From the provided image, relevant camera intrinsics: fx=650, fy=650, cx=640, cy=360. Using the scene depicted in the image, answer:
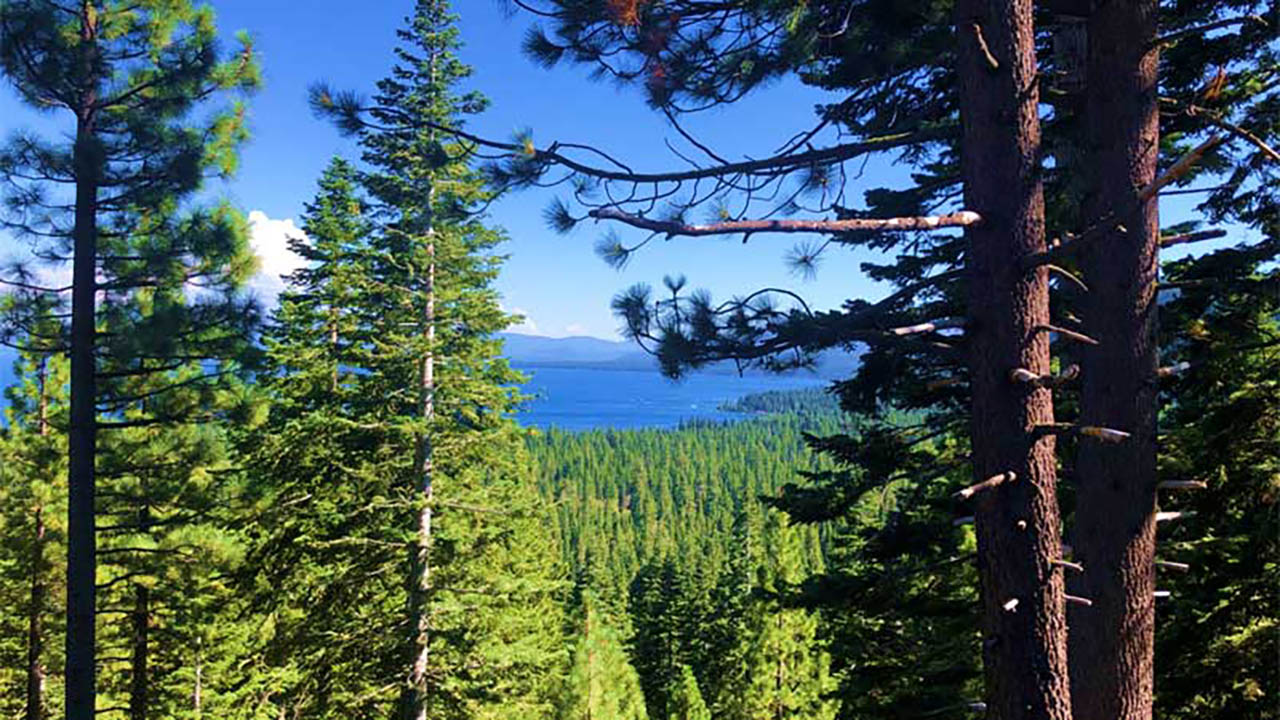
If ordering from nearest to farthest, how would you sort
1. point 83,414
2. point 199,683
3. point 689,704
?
point 83,414 < point 199,683 < point 689,704

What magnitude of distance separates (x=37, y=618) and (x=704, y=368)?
13.1 meters

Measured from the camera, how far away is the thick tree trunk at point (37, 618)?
1020 centimetres

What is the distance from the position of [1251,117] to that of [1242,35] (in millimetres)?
560

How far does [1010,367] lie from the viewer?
2.44 m

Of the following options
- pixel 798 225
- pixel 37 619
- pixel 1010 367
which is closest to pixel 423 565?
pixel 798 225

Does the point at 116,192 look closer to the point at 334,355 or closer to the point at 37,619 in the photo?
the point at 334,355

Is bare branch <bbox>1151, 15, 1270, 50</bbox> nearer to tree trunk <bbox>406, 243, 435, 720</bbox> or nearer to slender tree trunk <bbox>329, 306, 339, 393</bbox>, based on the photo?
tree trunk <bbox>406, 243, 435, 720</bbox>

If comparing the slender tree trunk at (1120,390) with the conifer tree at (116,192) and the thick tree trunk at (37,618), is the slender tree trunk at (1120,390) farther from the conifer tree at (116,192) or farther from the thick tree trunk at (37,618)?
the thick tree trunk at (37,618)

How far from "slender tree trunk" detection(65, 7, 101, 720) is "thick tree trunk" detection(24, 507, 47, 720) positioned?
218 inches

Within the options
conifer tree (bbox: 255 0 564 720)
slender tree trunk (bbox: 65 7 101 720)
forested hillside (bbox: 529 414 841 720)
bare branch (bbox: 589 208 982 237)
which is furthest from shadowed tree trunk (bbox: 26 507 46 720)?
bare branch (bbox: 589 208 982 237)

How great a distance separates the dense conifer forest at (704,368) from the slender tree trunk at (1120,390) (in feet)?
0.06

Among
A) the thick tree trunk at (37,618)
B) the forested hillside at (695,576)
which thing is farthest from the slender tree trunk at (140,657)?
the forested hillside at (695,576)

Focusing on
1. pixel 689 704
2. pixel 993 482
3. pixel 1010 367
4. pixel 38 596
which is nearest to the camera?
pixel 993 482

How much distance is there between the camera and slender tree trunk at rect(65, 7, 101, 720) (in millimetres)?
6086
